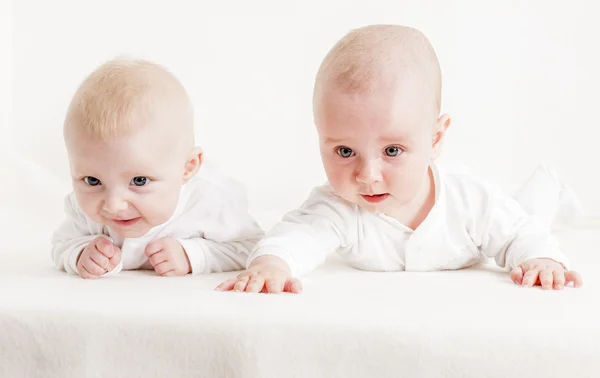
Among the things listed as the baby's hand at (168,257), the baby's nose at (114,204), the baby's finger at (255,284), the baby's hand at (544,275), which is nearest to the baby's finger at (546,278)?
the baby's hand at (544,275)

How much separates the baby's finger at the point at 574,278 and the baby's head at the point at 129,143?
79 cm

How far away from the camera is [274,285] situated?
177 centimetres

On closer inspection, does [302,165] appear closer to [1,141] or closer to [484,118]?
[484,118]

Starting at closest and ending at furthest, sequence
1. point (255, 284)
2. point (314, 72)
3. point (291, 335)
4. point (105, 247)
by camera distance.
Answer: point (291, 335) < point (255, 284) < point (105, 247) < point (314, 72)

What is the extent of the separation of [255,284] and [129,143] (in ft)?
1.20

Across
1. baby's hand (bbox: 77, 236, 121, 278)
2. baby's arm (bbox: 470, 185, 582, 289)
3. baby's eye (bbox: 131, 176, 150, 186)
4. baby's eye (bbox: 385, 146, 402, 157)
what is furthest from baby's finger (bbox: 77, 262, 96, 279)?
baby's arm (bbox: 470, 185, 582, 289)

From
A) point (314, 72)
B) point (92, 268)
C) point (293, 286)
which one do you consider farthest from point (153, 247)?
point (314, 72)

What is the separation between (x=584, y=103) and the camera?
3.38 m

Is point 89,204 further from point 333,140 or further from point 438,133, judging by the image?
point 438,133

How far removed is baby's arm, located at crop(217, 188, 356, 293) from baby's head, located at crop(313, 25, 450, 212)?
0.40ft

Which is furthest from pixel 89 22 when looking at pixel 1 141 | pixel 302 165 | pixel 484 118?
pixel 484 118

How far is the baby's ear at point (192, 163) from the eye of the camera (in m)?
1.98

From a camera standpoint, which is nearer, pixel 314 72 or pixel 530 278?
pixel 530 278

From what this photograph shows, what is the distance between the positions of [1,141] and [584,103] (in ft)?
6.76
